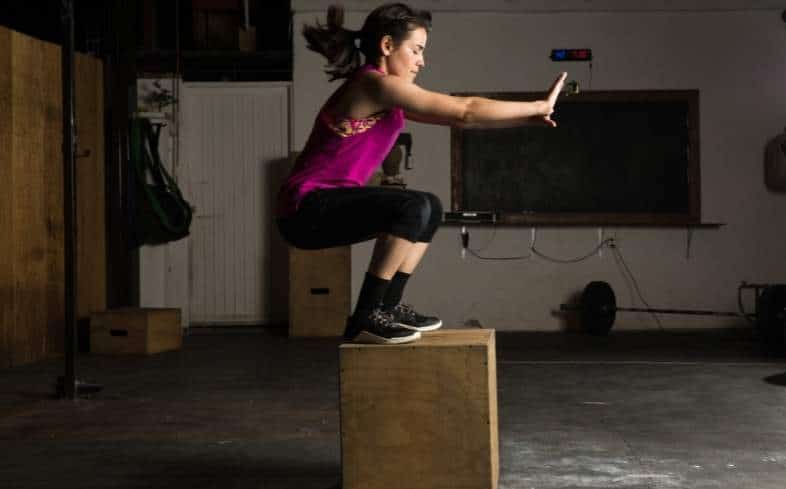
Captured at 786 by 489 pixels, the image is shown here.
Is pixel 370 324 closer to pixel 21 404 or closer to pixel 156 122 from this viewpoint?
pixel 21 404

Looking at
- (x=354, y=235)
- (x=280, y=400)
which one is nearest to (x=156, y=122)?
(x=280, y=400)

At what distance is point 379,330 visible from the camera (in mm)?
2750

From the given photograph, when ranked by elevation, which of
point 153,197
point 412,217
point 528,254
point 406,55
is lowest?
point 528,254

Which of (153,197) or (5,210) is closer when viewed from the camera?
(5,210)

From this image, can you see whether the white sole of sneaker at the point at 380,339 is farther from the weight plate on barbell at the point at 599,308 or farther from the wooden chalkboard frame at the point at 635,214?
the wooden chalkboard frame at the point at 635,214

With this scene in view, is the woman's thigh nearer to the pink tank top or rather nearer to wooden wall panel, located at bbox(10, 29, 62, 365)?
the pink tank top

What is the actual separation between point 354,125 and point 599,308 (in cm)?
543

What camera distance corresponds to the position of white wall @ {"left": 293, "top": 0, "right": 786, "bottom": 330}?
814cm

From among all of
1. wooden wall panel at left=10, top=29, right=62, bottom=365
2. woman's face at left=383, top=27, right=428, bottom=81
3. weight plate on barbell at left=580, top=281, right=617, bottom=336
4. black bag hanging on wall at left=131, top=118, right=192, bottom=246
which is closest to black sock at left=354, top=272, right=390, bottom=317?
woman's face at left=383, top=27, right=428, bottom=81

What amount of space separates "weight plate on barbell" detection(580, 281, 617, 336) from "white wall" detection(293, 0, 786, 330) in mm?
312

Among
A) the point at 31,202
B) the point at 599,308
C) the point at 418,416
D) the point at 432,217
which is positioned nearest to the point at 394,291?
the point at 432,217

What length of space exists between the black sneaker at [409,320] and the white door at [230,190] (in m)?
5.61

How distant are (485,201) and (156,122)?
9.29ft

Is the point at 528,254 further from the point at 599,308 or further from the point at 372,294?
the point at 372,294
